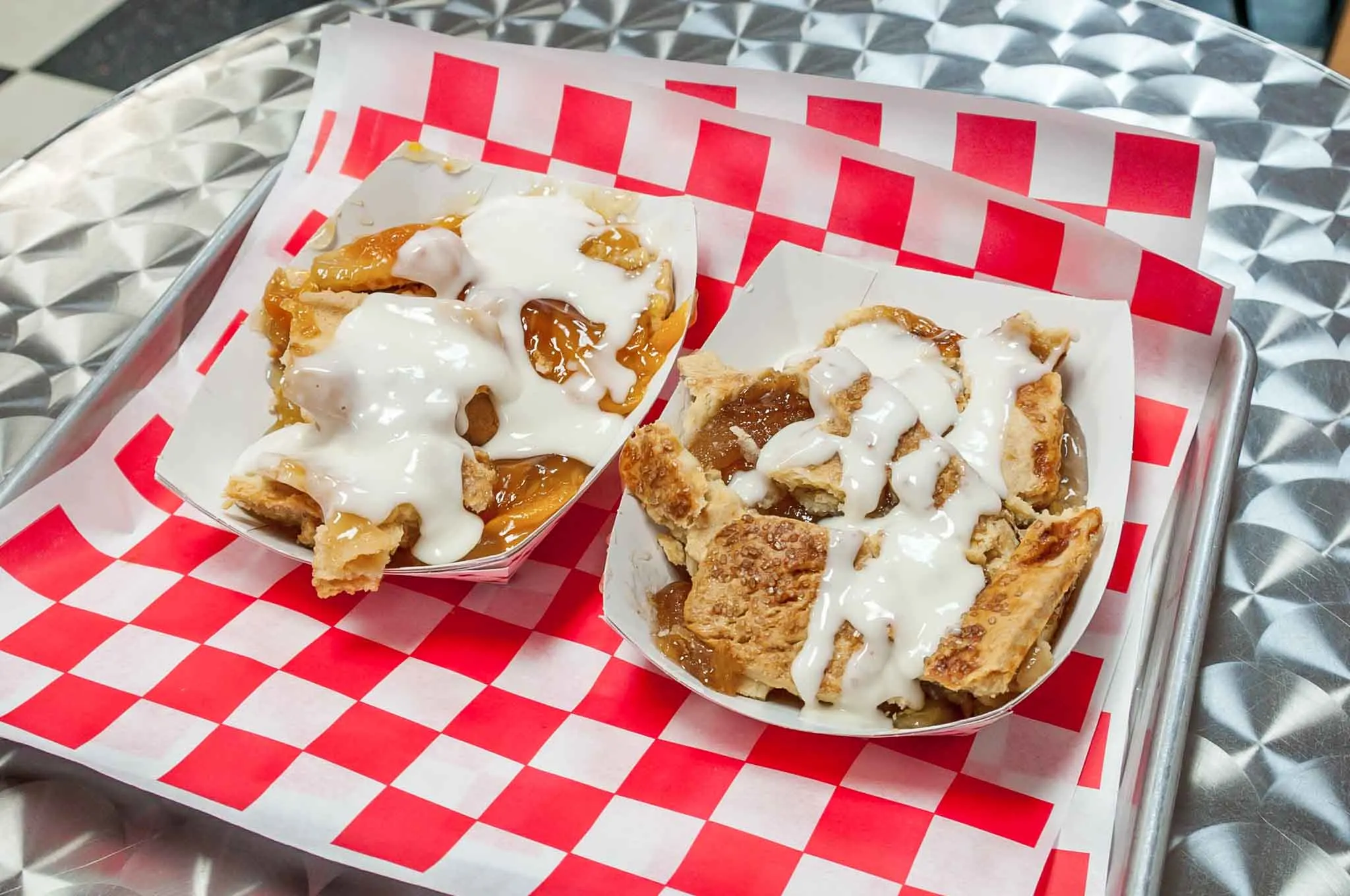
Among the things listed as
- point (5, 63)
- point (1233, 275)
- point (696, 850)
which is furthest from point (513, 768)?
point (5, 63)

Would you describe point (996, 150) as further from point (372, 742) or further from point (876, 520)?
point (372, 742)

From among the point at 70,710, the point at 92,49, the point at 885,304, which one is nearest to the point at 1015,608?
the point at 885,304

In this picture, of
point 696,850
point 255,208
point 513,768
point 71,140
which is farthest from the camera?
point 71,140

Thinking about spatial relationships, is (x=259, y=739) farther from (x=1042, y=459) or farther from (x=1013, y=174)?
(x=1013, y=174)

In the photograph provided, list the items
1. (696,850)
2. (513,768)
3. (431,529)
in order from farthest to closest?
1. (431,529)
2. (513,768)
3. (696,850)

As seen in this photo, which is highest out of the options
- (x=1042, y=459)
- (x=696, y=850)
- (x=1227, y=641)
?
(x=1042, y=459)

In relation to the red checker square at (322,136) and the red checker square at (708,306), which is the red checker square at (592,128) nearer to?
the red checker square at (708,306)

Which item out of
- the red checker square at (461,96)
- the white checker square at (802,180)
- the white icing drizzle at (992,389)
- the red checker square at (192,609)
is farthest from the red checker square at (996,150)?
the red checker square at (192,609)

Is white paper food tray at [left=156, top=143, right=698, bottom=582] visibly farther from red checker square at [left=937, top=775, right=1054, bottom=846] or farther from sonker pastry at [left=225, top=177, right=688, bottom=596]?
red checker square at [left=937, top=775, right=1054, bottom=846]
